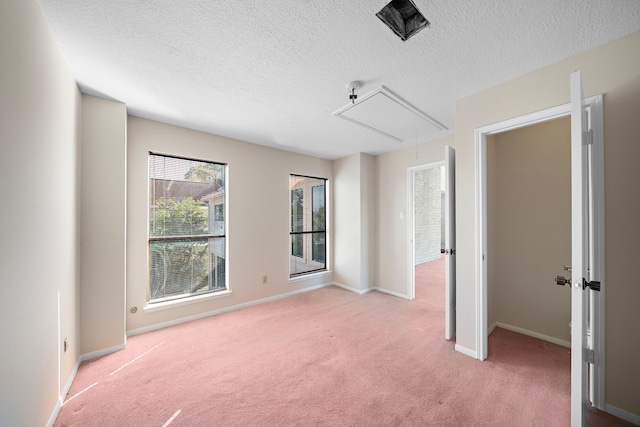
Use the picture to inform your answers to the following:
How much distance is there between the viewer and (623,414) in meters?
1.51

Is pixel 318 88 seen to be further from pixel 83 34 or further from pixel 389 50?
pixel 83 34

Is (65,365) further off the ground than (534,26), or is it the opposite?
(534,26)

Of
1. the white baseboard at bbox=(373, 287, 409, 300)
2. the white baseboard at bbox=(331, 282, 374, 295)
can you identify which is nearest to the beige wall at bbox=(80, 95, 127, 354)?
the white baseboard at bbox=(331, 282, 374, 295)

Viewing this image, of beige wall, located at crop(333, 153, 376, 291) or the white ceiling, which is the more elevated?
the white ceiling

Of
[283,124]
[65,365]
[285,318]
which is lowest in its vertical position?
[285,318]

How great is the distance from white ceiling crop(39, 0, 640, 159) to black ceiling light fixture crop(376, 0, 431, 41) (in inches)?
1.6

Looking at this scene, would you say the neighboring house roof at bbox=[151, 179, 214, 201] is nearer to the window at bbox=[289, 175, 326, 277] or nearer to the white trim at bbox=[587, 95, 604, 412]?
the window at bbox=[289, 175, 326, 277]

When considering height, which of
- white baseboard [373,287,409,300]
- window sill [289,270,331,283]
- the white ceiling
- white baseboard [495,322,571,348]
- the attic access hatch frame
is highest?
the white ceiling

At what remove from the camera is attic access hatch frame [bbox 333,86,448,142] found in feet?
7.50

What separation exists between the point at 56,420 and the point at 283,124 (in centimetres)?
309

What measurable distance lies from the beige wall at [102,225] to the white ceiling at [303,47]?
0.29 meters

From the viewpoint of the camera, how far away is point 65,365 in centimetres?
180

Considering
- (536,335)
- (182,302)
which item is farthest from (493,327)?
(182,302)

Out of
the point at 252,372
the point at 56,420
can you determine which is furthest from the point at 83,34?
the point at 252,372
